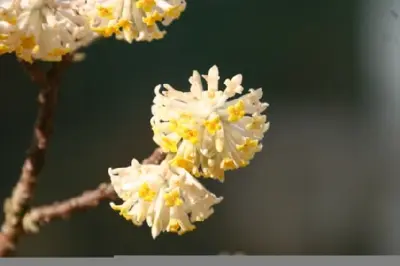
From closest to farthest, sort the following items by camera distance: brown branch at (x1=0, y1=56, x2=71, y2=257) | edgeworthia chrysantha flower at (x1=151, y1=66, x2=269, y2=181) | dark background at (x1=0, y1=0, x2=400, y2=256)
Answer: edgeworthia chrysantha flower at (x1=151, y1=66, x2=269, y2=181), brown branch at (x1=0, y1=56, x2=71, y2=257), dark background at (x1=0, y1=0, x2=400, y2=256)

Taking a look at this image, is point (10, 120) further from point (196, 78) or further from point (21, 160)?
Result: point (196, 78)

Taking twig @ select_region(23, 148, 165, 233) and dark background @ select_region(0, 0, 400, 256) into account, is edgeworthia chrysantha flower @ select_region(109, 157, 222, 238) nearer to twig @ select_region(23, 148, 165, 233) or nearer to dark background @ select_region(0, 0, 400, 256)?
twig @ select_region(23, 148, 165, 233)

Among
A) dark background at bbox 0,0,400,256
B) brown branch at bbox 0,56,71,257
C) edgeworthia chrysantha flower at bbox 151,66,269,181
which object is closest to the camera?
edgeworthia chrysantha flower at bbox 151,66,269,181

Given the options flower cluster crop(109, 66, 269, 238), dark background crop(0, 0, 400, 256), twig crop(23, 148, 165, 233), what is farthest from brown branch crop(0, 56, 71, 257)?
dark background crop(0, 0, 400, 256)

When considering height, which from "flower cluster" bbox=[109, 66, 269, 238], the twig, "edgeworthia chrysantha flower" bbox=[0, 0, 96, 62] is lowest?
the twig

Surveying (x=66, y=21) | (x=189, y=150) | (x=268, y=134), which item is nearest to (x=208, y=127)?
(x=189, y=150)

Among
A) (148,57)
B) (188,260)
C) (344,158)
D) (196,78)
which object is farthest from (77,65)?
(196,78)
